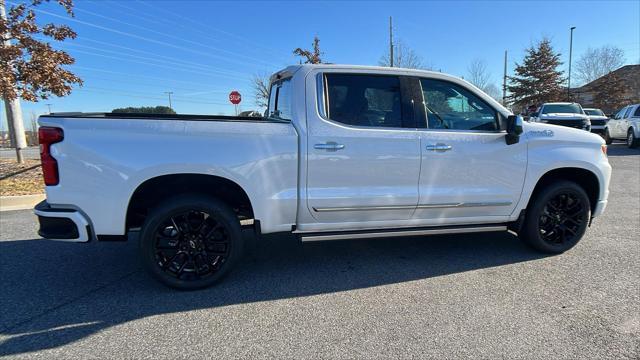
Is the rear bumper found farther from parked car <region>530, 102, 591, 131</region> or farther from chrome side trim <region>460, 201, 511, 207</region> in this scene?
parked car <region>530, 102, 591, 131</region>

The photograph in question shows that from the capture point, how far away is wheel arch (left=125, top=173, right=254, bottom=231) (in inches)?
135

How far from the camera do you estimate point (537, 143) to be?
407 centimetres

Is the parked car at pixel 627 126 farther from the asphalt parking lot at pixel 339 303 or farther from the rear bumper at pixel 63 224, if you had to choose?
the rear bumper at pixel 63 224

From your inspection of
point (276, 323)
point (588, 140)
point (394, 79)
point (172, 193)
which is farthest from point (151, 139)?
point (588, 140)

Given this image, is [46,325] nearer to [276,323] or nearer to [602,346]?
[276,323]

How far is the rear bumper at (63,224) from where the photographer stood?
10.3ft

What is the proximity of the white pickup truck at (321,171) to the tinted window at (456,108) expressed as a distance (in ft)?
0.05

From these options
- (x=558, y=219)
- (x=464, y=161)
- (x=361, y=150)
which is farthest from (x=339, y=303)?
(x=558, y=219)

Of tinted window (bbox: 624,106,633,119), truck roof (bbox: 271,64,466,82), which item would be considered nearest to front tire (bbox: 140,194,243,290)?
truck roof (bbox: 271,64,466,82)

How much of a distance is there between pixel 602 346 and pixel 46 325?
156 inches

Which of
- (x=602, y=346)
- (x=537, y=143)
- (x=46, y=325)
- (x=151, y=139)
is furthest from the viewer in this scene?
(x=537, y=143)

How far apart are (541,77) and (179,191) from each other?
4509cm

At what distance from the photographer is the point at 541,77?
40000 millimetres

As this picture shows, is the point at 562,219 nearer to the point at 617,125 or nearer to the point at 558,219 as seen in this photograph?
the point at 558,219
